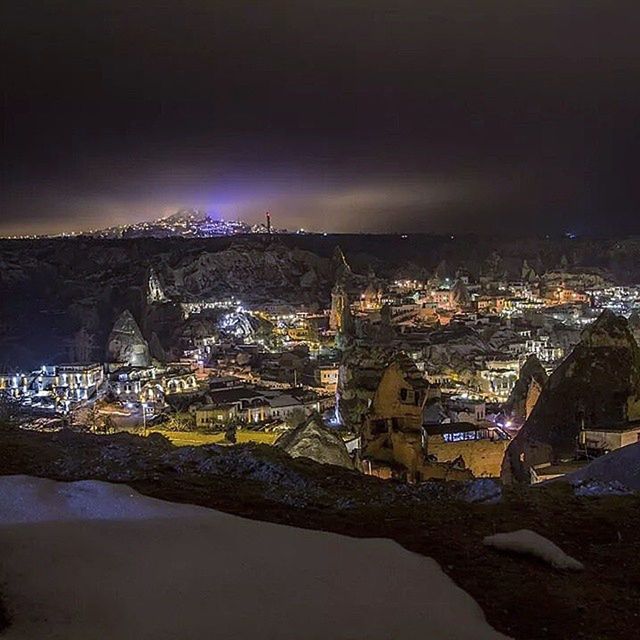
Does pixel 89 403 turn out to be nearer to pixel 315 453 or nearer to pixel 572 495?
pixel 315 453

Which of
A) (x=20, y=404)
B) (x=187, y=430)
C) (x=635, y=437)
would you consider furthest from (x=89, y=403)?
(x=635, y=437)

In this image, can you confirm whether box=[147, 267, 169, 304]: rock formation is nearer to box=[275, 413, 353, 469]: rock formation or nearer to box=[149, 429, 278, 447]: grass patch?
box=[149, 429, 278, 447]: grass patch

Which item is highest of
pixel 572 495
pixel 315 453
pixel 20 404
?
pixel 572 495

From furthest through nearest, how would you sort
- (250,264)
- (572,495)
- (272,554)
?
(250,264) < (572,495) < (272,554)

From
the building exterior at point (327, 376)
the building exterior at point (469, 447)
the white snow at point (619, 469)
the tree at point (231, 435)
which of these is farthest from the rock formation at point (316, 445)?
the building exterior at point (327, 376)

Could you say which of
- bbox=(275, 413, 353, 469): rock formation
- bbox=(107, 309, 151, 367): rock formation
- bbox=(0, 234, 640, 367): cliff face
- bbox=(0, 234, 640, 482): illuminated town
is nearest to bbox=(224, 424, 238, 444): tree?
bbox=(0, 234, 640, 482): illuminated town

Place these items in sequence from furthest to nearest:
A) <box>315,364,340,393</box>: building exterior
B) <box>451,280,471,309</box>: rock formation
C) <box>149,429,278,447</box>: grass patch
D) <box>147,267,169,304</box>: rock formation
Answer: <box>451,280,471,309</box>: rock formation < <box>147,267,169,304</box>: rock formation < <box>315,364,340,393</box>: building exterior < <box>149,429,278,447</box>: grass patch
